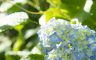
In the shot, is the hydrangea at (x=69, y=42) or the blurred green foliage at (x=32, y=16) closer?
the hydrangea at (x=69, y=42)

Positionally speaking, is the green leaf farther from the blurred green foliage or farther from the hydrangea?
the hydrangea

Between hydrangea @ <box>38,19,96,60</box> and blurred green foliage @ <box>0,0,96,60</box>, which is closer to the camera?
hydrangea @ <box>38,19,96,60</box>

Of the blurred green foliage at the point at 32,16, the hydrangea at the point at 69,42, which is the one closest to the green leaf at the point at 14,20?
the blurred green foliage at the point at 32,16

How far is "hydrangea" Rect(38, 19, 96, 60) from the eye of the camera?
39.3 inches

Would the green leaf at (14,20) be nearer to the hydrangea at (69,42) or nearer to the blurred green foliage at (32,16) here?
the blurred green foliage at (32,16)

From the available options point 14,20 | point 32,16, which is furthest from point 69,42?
point 32,16

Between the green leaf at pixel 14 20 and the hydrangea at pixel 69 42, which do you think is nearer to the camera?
the hydrangea at pixel 69 42

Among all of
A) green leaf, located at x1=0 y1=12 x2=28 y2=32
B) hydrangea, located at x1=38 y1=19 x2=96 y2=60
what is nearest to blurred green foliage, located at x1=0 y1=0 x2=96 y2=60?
green leaf, located at x1=0 y1=12 x2=28 y2=32

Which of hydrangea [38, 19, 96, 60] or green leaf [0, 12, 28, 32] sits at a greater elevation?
green leaf [0, 12, 28, 32]

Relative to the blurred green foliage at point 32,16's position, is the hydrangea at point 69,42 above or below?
below

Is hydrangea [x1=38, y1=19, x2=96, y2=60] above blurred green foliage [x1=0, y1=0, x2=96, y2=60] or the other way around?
the other way around

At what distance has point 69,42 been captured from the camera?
1007mm

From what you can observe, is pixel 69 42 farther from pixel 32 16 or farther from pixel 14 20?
pixel 32 16

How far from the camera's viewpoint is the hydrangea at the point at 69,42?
100cm
